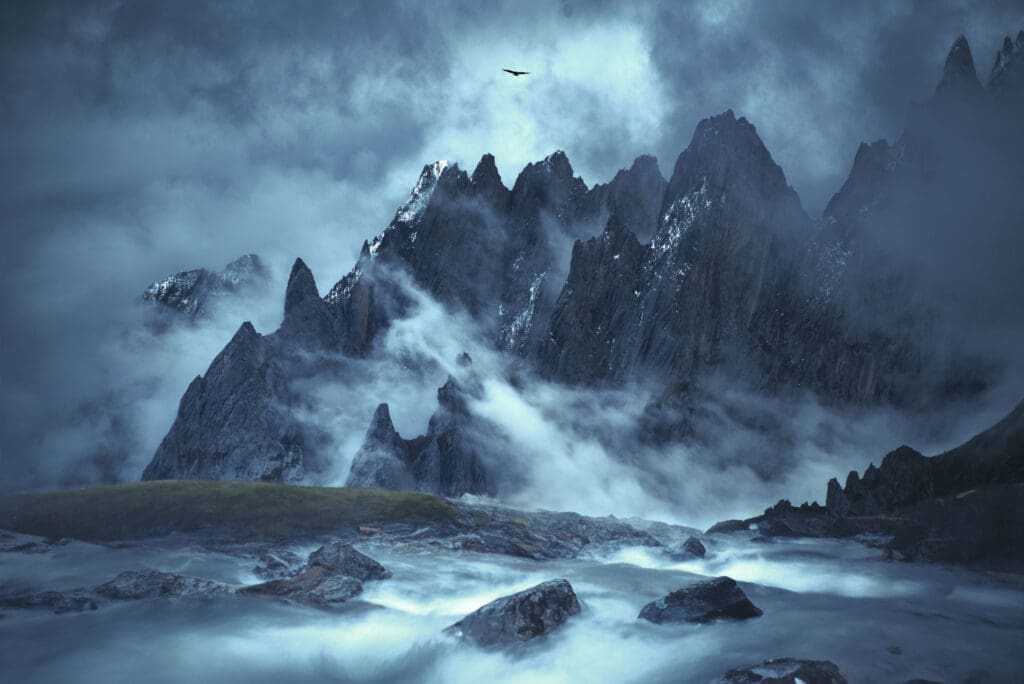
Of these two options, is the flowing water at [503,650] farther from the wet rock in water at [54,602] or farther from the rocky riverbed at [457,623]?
the wet rock in water at [54,602]

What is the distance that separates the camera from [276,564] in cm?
5134

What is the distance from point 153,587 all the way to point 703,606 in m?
29.3

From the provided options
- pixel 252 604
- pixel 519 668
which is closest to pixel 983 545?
pixel 519 668

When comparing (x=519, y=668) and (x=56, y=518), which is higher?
(x=56, y=518)

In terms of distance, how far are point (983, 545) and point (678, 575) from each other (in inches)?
921

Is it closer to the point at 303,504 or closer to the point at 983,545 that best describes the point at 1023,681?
the point at 983,545

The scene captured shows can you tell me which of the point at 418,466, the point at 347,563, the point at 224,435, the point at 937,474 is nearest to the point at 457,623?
the point at 347,563

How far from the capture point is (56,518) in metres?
77.5

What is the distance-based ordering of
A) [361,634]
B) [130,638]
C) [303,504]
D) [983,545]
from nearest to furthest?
[130,638], [361,634], [983,545], [303,504]

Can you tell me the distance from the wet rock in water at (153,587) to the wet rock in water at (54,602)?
4.08 feet

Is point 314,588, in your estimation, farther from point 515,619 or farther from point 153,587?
point 515,619

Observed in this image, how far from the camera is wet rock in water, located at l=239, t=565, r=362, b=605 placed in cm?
3509

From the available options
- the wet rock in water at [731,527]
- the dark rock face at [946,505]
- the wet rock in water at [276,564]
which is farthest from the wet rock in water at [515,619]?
the wet rock in water at [731,527]

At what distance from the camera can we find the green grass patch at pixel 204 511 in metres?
72.6
